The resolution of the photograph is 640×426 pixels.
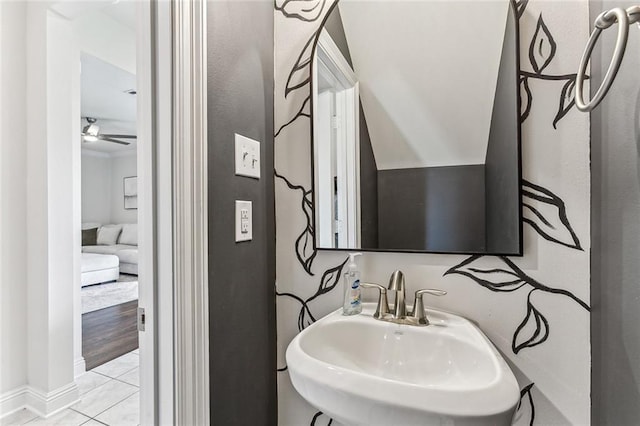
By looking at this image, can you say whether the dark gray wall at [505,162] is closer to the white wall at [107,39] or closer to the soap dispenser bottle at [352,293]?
the soap dispenser bottle at [352,293]

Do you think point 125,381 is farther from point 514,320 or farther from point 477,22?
point 477,22

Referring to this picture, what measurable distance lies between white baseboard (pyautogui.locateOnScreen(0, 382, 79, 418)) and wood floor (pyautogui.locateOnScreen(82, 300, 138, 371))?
464 mm

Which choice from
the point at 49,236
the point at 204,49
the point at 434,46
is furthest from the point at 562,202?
the point at 49,236

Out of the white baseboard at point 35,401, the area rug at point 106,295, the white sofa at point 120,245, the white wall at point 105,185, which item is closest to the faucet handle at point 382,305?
the white baseboard at point 35,401

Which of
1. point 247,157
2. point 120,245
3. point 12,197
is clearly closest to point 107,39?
point 12,197

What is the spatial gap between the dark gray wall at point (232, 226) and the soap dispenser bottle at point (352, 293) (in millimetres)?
288

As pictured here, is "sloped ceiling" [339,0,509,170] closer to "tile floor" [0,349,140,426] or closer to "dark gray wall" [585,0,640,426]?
"dark gray wall" [585,0,640,426]

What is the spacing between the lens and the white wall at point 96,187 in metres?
6.22

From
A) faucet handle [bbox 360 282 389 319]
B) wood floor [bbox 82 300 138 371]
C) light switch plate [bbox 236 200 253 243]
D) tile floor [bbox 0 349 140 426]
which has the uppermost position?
light switch plate [bbox 236 200 253 243]

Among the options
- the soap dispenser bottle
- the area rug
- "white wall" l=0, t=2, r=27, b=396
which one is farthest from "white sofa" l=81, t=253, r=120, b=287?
the soap dispenser bottle

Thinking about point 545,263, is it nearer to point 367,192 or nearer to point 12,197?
point 367,192

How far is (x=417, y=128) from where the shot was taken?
1020 millimetres

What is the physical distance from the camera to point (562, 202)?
31.1 inches

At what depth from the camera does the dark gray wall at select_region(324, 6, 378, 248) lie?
1.03 meters
